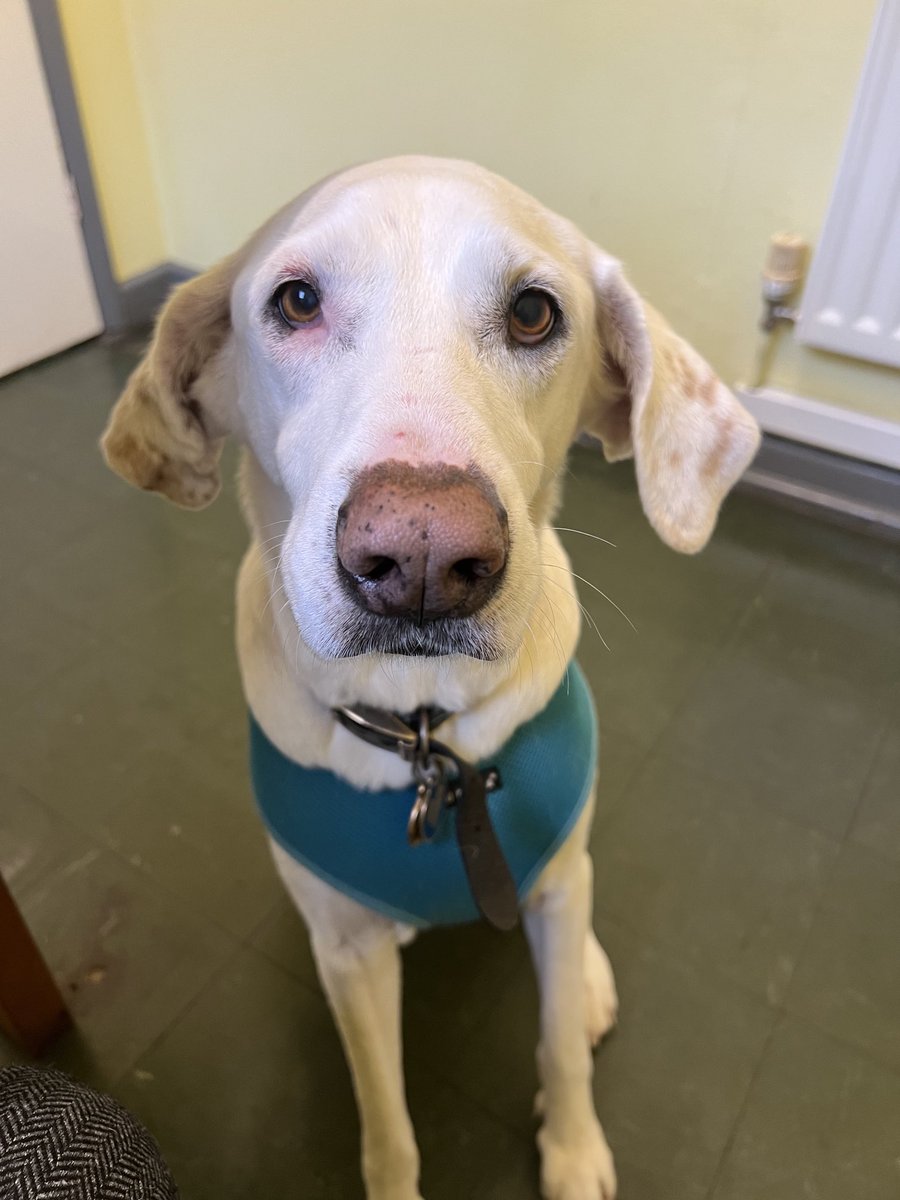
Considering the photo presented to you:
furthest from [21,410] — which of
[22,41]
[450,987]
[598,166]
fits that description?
[450,987]

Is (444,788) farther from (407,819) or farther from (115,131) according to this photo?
(115,131)

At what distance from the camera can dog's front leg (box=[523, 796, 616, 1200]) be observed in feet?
3.67

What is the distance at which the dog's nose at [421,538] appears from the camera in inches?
24.7

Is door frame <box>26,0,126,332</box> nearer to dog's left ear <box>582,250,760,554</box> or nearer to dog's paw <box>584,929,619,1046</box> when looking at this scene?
dog's left ear <box>582,250,760,554</box>

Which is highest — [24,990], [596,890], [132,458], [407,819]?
[132,458]

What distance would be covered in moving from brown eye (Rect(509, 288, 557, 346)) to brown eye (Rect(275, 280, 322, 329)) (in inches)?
7.1

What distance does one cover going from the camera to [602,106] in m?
2.16

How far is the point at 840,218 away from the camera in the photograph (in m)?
1.94

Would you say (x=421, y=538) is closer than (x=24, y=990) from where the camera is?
Yes

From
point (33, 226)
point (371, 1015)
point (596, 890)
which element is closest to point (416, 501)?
point (371, 1015)

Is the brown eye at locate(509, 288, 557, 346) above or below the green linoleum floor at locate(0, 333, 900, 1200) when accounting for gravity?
above

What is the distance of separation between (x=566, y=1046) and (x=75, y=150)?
2.87m

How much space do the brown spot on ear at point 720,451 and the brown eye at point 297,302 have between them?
44 cm

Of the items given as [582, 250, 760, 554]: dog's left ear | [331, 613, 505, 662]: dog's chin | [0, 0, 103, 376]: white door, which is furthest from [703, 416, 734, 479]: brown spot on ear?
[0, 0, 103, 376]: white door
